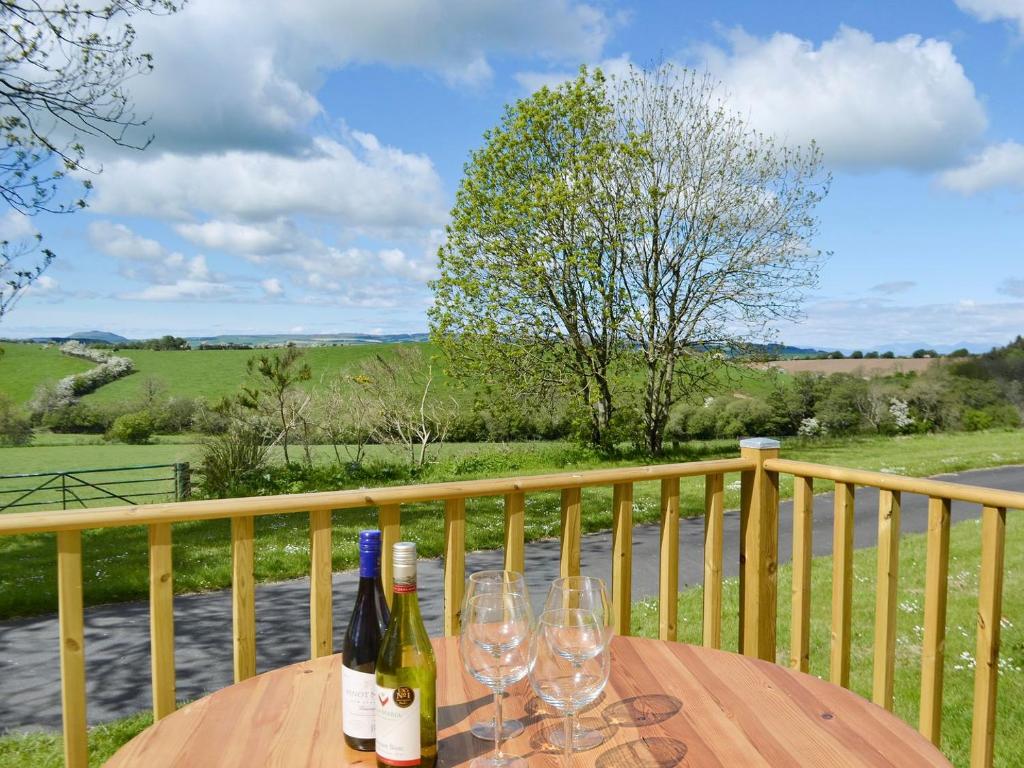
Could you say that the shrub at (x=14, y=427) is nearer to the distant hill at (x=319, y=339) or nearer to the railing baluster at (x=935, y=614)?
the distant hill at (x=319, y=339)

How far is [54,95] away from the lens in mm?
6738

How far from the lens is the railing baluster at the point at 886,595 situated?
214cm

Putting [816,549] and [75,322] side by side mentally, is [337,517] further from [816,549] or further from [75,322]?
[75,322]

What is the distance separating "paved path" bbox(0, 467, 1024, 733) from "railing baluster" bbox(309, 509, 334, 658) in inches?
85.4

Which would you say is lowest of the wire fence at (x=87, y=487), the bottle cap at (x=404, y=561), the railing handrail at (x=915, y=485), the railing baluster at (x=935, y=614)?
the wire fence at (x=87, y=487)

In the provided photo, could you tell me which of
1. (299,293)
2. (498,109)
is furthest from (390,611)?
(299,293)

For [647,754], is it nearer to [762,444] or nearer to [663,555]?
[663,555]

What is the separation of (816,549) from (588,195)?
24.3ft

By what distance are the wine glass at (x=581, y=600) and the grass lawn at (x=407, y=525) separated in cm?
520

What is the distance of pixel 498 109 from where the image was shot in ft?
41.8

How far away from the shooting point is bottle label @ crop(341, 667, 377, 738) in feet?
3.16

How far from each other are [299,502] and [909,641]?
4.23m

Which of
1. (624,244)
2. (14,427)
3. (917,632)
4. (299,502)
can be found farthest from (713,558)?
(14,427)

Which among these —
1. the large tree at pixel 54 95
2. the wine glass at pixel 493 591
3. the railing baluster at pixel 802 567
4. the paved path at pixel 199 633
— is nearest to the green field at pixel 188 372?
the large tree at pixel 54 95
